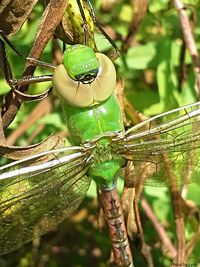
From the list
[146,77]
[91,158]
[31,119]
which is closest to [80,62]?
[91,158]

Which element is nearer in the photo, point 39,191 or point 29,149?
point 29,149

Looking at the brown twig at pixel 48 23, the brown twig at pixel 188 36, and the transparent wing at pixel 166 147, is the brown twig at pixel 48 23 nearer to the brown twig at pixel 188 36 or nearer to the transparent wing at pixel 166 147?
the transparent wing at pixel 166 147

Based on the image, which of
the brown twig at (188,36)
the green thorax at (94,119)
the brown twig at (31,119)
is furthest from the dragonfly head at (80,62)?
the brown twig at (31,119)

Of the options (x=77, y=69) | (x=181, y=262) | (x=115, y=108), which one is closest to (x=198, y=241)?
(x=181, y=262)

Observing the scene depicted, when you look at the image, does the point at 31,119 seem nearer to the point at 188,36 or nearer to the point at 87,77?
the point at 188,36

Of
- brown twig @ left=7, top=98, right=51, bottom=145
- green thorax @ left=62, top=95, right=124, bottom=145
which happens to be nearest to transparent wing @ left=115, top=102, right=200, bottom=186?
green thorax @ left=62, top=95, right=124, bottom=145

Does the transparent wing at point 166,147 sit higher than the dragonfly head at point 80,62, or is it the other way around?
the dragonfly head at point 80,62
